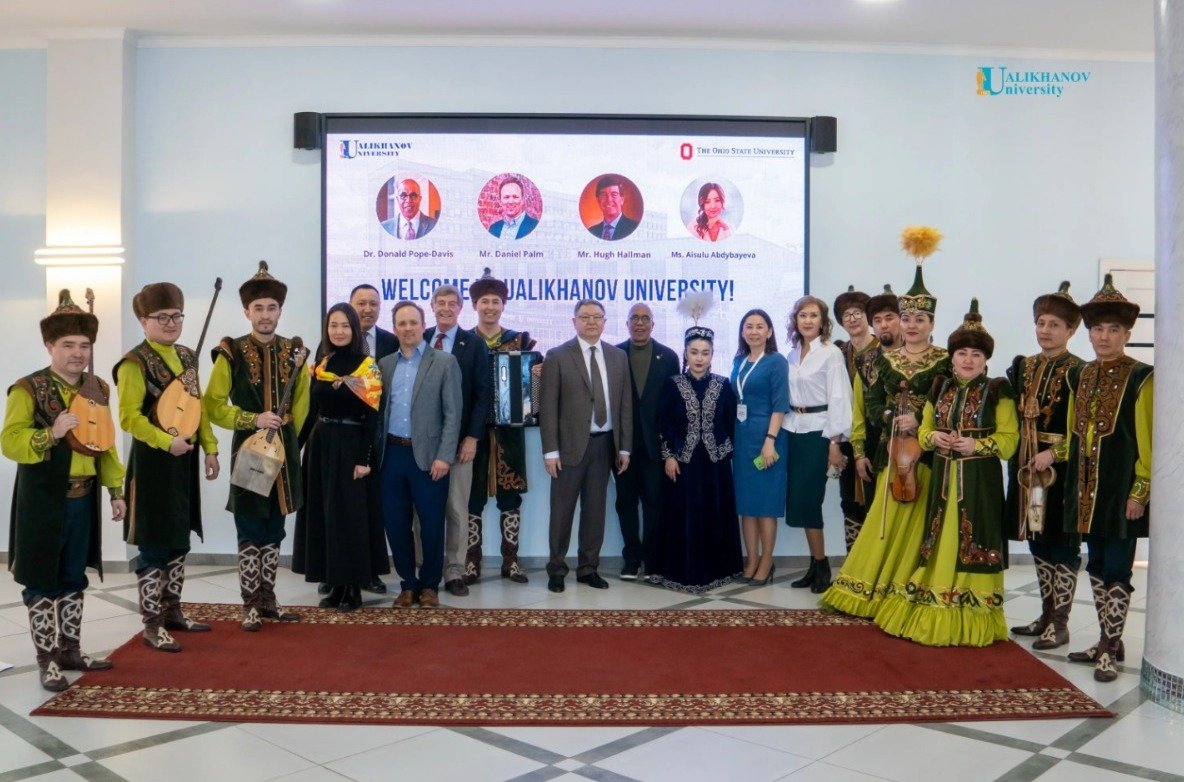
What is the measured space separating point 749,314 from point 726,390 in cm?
46

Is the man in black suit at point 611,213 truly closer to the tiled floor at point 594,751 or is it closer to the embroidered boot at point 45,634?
the tiled floor at point 594,751

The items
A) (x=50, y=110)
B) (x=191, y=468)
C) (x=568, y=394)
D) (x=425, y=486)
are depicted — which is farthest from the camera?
(x=50, y=110)

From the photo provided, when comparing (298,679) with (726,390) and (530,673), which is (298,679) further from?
(726,390)

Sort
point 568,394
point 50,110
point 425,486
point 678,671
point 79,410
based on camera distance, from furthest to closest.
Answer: point 50,110 < point 568,394 < point 425,486 < point 678,671 < point 79,410

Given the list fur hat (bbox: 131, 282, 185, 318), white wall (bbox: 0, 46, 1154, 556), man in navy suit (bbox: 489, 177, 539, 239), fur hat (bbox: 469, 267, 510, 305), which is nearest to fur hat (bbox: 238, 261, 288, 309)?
fur hat (bbox: 131, 282, 185, 318)

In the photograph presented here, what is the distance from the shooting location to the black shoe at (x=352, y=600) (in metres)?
5.21

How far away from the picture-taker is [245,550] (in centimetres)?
477

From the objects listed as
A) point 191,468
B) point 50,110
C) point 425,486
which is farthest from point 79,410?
point 50,110

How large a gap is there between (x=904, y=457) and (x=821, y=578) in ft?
4.18

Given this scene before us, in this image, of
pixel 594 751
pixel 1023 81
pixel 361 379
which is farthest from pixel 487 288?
pixel 1023 81

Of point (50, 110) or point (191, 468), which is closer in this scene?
point (191, 468)

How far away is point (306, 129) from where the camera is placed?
21.0 ft

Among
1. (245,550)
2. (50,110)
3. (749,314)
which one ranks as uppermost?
(50,110)

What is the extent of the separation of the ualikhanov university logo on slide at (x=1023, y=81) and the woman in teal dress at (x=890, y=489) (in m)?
2.47
